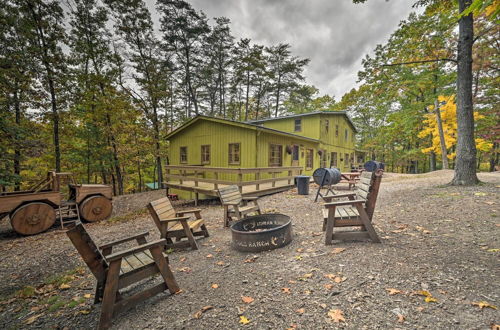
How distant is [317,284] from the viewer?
7.88 feet

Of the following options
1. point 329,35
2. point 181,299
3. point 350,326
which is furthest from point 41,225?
point 329,35

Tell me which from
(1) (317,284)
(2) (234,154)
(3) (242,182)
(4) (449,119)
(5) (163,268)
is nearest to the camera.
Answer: (1) (317,284)

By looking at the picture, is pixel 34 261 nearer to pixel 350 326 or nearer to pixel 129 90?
pixel 350 326

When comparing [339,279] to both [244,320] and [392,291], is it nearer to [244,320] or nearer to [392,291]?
[392,291]

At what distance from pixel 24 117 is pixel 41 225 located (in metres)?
8.76

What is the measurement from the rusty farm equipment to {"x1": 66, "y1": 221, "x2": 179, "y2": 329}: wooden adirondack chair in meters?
7.09

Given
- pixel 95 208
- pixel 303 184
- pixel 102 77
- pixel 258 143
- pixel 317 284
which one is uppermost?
pixel 102 77

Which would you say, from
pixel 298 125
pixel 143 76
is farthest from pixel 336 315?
pixel 143 76

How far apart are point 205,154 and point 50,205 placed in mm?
7795

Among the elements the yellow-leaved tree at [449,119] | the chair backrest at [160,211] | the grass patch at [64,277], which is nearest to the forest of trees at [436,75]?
the yellow-leaved tree at [449,119]

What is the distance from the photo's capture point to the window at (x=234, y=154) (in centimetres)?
1159

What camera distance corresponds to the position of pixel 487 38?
11.3 meters

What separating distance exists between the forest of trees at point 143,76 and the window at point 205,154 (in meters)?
5.39

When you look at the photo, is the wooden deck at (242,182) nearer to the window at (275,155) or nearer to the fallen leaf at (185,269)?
the window at (275,155)
